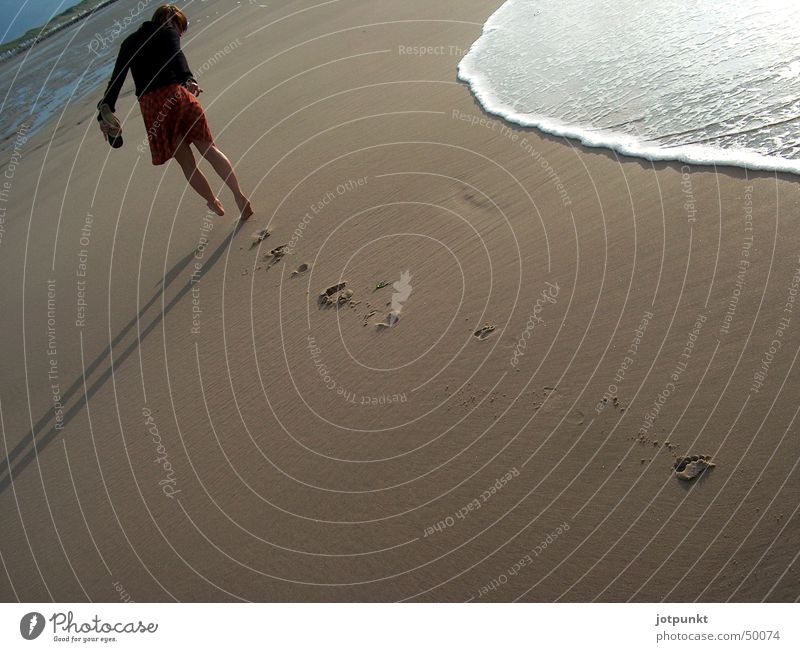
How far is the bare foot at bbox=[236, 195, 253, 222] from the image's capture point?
6660mm

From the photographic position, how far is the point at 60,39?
55.9 ft

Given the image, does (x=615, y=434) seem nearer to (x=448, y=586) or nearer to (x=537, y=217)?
(x=448, y=586)

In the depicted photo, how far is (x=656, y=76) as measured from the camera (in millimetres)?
6902

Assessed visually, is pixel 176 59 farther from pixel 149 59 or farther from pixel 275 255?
pixel 275 255

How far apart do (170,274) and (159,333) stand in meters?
0.80

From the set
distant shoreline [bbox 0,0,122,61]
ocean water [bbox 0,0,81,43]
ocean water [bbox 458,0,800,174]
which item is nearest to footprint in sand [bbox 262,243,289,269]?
ocean water [bbox 458,0,800,174]

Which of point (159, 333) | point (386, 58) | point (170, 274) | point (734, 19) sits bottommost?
point (159, 333)

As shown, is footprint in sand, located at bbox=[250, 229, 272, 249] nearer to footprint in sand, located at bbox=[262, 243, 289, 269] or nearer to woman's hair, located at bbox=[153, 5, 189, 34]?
footprint in sand, located at bbox=[262, 243, 289, 269]

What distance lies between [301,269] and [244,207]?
112 centimetres

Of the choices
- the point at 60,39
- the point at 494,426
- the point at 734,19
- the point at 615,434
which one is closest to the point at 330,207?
the point at 494,426

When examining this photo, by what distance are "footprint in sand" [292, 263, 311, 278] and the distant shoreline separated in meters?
15.2

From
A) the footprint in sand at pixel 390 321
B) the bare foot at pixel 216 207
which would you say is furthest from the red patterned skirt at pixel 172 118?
the footprint in sand at pixel 390 321

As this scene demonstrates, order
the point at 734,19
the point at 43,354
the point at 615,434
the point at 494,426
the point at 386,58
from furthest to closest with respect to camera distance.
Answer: the point at 386,58 → the point at 734,19 → the point at 43,354 → the point at 494,426 → the point at 615,434

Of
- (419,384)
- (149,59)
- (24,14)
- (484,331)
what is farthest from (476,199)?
(24,14)
